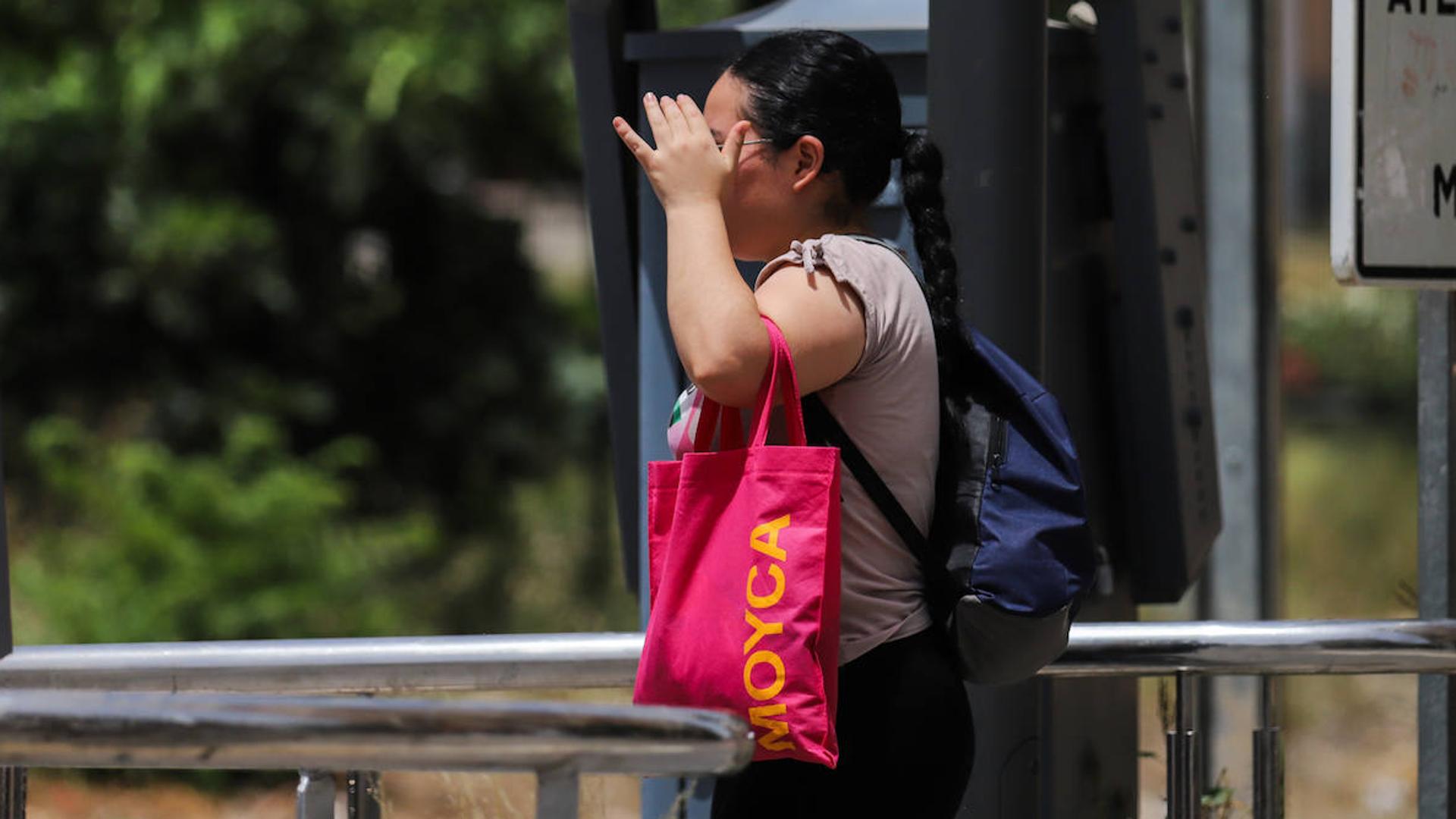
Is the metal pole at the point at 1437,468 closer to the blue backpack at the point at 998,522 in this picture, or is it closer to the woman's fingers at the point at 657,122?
the blue backpack at the point at 998,522

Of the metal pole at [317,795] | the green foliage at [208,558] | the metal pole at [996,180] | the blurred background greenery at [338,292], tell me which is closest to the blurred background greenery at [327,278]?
the blurred background greenery at [338,292]

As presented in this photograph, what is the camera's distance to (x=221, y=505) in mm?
8031

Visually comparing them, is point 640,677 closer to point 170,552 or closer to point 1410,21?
point 1410,21

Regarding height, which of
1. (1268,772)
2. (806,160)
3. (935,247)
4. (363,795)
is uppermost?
(806,160)

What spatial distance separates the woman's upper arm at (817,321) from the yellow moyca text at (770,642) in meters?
0.17

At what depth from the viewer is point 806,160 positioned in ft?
7.32

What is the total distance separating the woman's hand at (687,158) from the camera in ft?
7.08

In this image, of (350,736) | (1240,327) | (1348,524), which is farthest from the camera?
(1348,524)

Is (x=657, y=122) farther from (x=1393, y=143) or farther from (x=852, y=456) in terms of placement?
(x=1393, y=143)

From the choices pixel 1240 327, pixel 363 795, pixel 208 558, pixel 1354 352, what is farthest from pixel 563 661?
pixel 1354 352

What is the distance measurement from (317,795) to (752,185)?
849 millimetres

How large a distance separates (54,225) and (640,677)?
29.8ft

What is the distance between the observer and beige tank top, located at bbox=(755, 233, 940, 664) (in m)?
2.16

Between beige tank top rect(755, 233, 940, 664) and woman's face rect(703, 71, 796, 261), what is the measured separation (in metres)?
0.07
